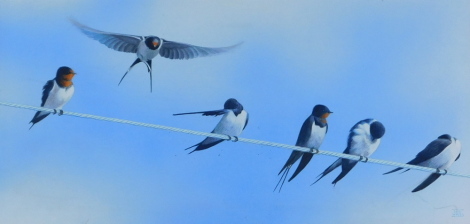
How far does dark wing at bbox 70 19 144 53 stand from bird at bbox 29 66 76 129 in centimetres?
12

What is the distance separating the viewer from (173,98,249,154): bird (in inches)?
95.2

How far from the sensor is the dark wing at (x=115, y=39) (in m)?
2.29

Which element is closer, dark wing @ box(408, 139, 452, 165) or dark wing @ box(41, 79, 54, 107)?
dark wing @ box(41, 79, 54, 107)

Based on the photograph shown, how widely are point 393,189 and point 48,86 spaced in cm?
114

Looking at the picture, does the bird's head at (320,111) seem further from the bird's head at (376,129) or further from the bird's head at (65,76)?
the bird's head at (65,76)

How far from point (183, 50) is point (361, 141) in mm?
643

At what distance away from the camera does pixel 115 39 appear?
2326 mm

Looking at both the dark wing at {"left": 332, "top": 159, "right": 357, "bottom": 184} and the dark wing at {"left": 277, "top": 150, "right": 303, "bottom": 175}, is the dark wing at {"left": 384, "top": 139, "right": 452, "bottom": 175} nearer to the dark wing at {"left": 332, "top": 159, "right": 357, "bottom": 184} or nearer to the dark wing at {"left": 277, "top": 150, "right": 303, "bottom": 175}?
the dark wing at {"left": 332, "top": 159, "right": 357, "bottom": 184}

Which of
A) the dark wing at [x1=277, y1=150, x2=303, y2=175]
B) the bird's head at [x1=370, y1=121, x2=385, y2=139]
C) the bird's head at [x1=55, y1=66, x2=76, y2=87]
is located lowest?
the dark wing at [x1=277, y1=150, x2=303, y2=175]

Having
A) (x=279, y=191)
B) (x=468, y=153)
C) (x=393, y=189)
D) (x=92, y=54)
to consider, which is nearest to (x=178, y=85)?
(x=92, y=54)

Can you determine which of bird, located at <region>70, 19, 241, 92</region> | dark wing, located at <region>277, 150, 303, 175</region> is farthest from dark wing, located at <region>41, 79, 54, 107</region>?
dark wing, located at <region>277, 150, 303, 175</region>

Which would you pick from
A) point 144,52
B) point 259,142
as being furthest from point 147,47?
point 259,142

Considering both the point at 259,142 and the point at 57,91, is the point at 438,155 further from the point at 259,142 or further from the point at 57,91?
the point at 57,91

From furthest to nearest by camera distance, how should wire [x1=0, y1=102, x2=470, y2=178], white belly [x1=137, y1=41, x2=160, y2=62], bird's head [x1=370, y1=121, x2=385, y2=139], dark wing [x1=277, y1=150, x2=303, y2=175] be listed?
bird's head [x1=370, y1=121, x2=385, y2=139]
dark wing [x1=277, y1=150, x2=303, y2=175]
white belly [x1=137, y1=41, x2=160, y2=62]
wire [x1=0, y1=102, x2=470, y2=178]
